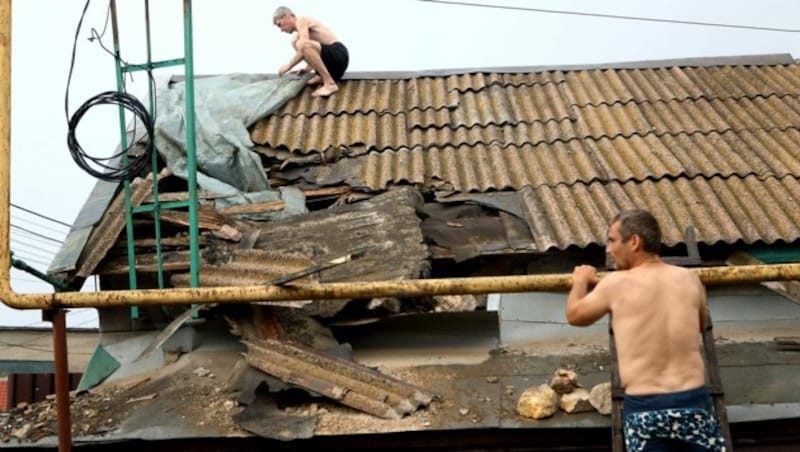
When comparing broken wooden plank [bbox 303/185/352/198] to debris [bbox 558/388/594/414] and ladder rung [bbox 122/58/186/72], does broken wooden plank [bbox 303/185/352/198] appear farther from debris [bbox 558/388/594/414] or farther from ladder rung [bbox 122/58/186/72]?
debris [bbox 558/388/594/414]

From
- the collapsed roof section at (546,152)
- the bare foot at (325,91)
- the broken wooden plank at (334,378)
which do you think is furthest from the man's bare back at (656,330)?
the bare foot at (325,91)

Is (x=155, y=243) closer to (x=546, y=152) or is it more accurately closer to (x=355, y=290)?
(x=355, y=290)

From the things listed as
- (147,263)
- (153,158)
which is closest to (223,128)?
(153,158)

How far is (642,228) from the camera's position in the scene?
3613 millimetres

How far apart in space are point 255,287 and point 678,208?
362cm

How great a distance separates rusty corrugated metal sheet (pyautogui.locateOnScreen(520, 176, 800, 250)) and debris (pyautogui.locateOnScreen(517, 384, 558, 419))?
1.47 metres

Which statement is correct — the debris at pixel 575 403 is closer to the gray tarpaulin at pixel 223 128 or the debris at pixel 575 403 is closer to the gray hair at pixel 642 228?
the gray hair at pixel 642 228

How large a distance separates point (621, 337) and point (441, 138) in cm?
454

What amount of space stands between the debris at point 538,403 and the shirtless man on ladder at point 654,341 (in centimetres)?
107

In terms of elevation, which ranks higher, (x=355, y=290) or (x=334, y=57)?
(x=334, y=57)

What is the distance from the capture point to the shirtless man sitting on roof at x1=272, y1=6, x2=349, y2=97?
8914 mm

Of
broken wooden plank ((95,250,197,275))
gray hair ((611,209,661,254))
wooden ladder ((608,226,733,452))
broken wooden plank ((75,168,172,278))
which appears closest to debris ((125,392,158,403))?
broken wooden plank ((95,250,197,275))

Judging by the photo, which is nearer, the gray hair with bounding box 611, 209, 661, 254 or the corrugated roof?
the gray hair with bounding box 611, 209, 661, 254

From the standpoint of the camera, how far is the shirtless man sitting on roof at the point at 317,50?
891 cm
